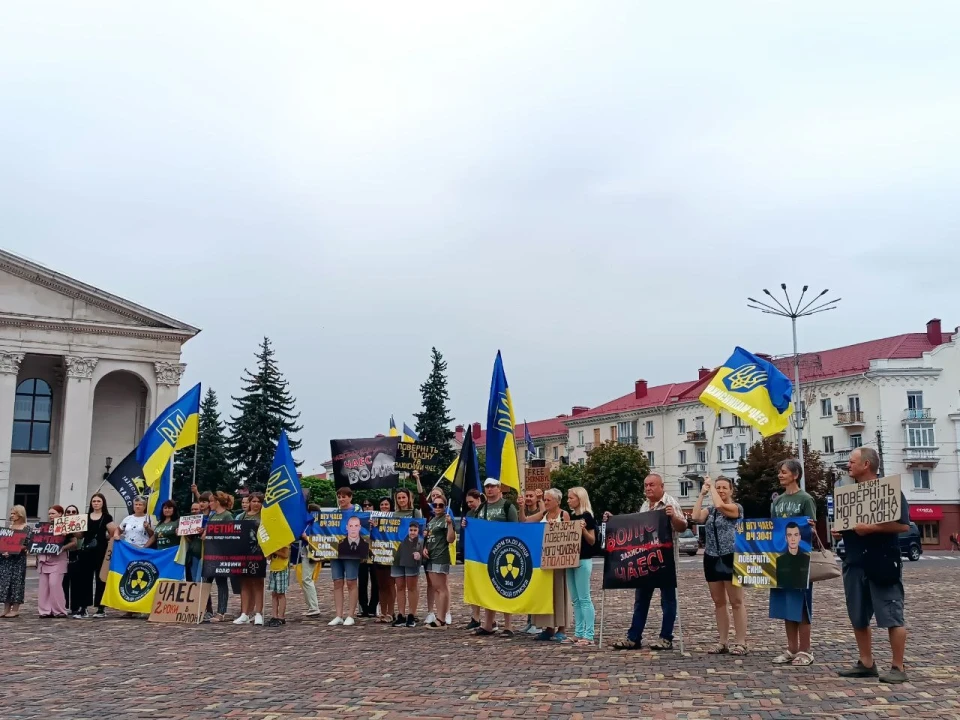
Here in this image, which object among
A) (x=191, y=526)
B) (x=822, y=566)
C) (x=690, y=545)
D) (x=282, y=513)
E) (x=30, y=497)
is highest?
(x=30, y=497)

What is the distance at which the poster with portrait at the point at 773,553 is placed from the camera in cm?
957

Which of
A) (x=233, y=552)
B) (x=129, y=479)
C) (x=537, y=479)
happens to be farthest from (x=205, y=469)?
(x=233, y=552)

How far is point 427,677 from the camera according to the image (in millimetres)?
8820

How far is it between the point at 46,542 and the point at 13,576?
1.00 meters

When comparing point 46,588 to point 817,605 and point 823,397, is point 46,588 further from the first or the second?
point 823,397

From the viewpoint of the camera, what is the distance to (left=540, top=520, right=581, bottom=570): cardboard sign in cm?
1152

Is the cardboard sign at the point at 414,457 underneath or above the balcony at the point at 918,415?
underneath

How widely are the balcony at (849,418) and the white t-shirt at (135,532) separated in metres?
64.5

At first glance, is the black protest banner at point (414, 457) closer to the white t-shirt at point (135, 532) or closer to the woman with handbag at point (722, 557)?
the white t-shirt at point (135, 532)

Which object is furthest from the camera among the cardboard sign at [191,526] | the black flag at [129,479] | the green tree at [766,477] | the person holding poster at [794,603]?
the green tree at [766,477]

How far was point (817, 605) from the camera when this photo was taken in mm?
17531

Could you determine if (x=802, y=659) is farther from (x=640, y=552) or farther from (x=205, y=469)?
(x=205, y=469)

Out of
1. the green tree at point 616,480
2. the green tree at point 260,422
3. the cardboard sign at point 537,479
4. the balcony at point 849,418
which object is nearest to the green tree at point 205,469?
the green tree at point 260,422

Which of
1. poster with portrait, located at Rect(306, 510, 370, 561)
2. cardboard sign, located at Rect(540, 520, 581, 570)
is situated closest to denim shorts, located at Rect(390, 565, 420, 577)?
poster with portrait, located at Rect(306, 510, 370, 561)
